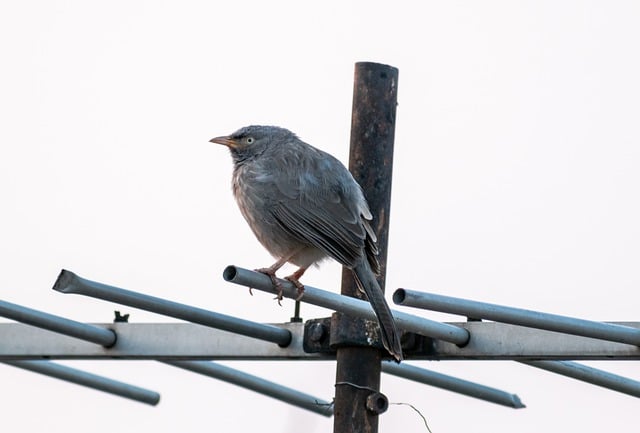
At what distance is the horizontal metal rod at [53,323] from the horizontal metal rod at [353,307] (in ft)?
2.77

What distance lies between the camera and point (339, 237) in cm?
645

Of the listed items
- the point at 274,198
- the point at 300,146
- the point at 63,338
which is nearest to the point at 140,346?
the point at 63,338

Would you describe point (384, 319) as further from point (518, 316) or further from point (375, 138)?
point (375, 138)

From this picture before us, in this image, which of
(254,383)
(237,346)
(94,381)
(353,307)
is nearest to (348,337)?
(237,346)

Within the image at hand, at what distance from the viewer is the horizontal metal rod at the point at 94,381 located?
6.73m

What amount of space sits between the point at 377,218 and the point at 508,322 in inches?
62.0

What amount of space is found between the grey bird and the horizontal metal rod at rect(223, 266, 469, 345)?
24.4 inches

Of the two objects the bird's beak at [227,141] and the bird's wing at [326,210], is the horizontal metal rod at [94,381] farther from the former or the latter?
the bird's beak at [227,141]

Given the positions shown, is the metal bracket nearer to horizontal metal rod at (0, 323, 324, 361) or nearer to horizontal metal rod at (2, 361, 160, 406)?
horizontal metal rod at (0, 323, 324, 361)

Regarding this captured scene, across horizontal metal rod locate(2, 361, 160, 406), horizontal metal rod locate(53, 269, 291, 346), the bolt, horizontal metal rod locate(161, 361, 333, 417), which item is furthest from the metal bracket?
horizontal metal rod locate(2, 361, 160, 406)

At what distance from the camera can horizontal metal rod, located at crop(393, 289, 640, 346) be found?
4574 millimetres

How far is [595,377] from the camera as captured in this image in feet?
19.4

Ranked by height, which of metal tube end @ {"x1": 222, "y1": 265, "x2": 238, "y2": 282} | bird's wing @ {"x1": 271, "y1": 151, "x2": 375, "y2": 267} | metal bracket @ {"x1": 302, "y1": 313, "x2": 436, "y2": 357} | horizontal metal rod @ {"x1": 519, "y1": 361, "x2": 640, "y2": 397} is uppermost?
bird's wing @ {"x1": 271, "y1": 151, "x2": 375, "y2": 267}

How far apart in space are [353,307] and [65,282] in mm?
1020
